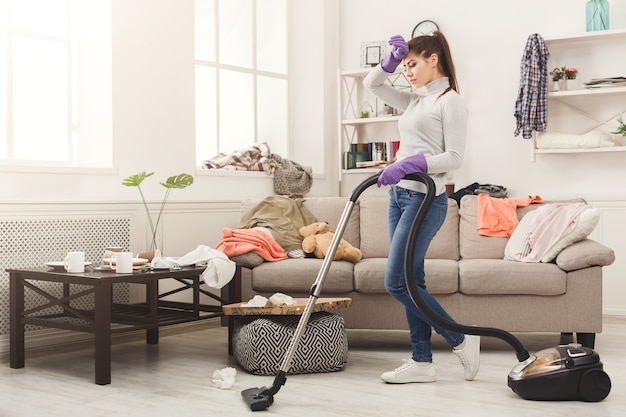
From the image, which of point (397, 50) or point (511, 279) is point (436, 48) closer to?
point (397, 50)

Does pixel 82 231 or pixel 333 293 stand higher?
pixel 82 231

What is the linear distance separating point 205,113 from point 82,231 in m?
1.58

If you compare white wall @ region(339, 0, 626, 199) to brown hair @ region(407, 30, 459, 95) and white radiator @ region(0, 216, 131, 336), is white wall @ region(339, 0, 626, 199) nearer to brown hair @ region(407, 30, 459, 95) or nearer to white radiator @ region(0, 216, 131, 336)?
brown hair @ region(407, 30, 459, 95)

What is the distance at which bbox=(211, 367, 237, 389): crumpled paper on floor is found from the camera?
3.20 meters

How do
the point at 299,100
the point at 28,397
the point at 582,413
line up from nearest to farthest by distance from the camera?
1. the point at 582,413
2. the point at 28,397
3. the point at 299,100

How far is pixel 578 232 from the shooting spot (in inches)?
155

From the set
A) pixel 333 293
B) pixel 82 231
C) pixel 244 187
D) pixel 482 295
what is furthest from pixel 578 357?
pixel 244 187

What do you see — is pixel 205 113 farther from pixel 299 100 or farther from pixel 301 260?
pixel 301 260

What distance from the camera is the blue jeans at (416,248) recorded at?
3.08 m

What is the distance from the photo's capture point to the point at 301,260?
4.20m

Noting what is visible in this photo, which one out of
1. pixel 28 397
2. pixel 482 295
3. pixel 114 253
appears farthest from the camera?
pixel 482 295

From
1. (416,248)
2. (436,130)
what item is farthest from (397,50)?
(416,248)

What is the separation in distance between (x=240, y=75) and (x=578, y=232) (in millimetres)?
2779

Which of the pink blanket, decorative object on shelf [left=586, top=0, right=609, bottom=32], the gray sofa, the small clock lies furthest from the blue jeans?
the small clock
